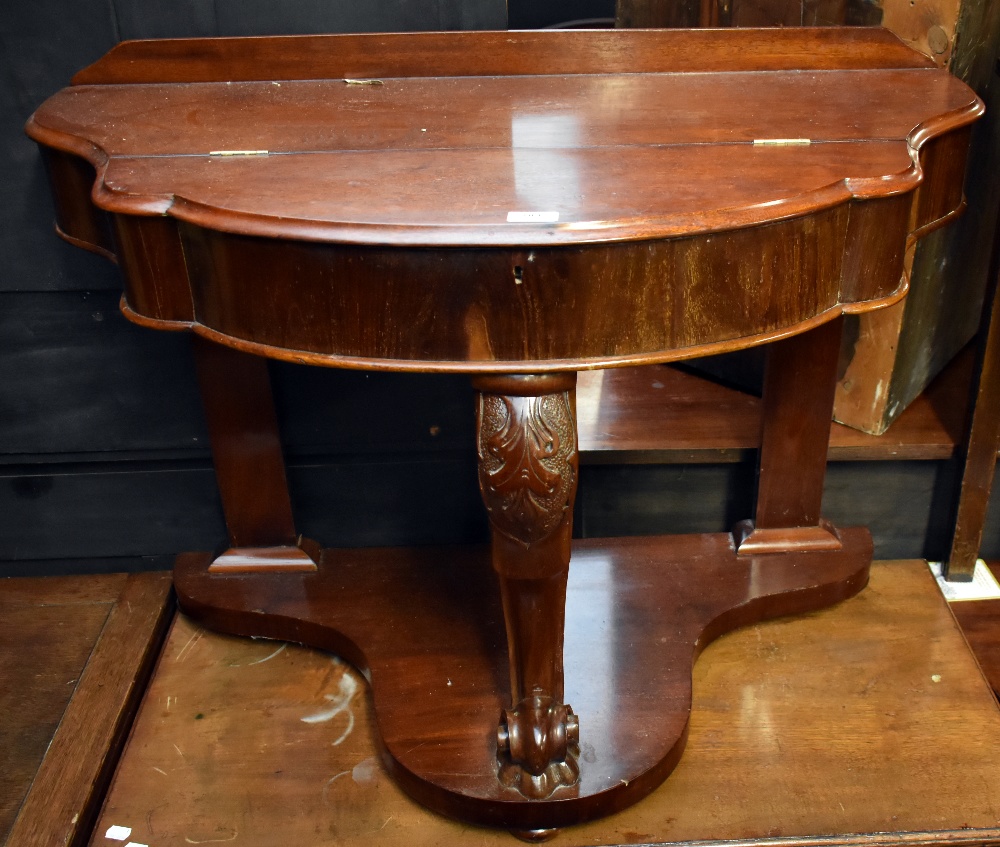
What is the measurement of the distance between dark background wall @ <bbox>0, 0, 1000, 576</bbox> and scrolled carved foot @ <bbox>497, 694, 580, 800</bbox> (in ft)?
1.55

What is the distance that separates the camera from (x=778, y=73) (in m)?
1.23

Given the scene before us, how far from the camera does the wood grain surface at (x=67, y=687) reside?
1286 mm

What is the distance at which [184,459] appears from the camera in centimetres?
163

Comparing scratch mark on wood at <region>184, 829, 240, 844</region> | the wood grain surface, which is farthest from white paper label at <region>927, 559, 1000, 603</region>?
the wood grain surface

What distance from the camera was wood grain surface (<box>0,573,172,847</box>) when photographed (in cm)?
129

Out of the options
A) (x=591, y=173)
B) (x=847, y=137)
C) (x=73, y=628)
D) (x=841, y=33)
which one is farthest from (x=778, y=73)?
(x=73, y=628)

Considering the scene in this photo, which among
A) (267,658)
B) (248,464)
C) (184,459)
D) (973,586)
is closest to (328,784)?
(267,658)

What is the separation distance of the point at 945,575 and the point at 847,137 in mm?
845

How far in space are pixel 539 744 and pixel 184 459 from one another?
0.75 metres

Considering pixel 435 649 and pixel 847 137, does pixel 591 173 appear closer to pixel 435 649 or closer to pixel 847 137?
pixel 847 137

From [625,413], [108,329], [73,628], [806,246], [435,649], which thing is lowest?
[73,628]

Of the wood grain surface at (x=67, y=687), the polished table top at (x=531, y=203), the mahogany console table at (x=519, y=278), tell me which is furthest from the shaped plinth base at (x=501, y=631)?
the polished table top at (x=531, y=203)

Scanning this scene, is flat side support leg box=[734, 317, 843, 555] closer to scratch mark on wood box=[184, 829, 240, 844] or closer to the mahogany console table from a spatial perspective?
the mahogany console table

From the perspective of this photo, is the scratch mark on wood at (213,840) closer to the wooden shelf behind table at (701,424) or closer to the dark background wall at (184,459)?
the dark background wall at (184,459)
